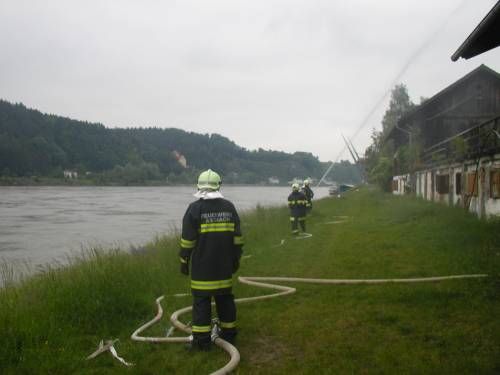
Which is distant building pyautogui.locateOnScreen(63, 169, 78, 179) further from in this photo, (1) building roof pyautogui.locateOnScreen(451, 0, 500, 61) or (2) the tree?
(1) building roof pyautogui.locateOnScreen(451, 0, 500, 61)

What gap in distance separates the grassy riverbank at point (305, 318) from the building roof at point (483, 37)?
324 cm

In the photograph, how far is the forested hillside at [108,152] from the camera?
8262cm

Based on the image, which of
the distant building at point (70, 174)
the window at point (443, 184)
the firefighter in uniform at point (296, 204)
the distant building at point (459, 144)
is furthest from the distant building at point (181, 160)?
the firefighter in uniform at point (296, 204)

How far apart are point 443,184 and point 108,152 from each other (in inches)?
3301

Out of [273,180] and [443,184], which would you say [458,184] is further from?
[273,180]

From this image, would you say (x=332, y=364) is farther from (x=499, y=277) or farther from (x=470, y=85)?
(x=470, y=85)

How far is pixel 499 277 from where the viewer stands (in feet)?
22.8

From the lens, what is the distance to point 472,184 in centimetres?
1531

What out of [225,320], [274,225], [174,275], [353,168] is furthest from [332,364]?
[353,168]

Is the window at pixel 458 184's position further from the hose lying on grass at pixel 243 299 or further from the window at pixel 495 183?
the hose lying on grass at pixel 243 299

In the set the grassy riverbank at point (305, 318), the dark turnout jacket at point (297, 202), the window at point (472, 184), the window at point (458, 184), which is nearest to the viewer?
the grassy riverbank at point (305, 318)

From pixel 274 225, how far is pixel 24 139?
79.9 meters

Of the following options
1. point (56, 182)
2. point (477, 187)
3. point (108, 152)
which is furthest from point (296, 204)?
point (108, 152)

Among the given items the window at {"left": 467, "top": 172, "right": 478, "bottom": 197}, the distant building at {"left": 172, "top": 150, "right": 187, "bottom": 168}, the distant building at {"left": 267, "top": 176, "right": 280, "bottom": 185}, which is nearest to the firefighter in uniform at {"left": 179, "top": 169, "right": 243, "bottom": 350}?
the window at {"left": 467, "top": 172, "right": 478, "bottom": 197}
